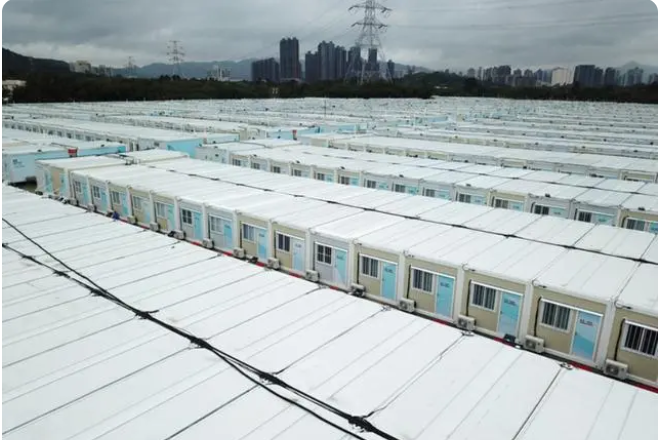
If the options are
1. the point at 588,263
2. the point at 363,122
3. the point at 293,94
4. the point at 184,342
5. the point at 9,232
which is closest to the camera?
the point at 184,342

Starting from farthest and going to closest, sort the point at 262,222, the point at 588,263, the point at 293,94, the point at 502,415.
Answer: the point at 293,94, the point at 262,222, the point at 588,263, the point at 502,415

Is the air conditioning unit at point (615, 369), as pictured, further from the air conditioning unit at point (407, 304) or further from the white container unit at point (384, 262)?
the white container unit at point (384, 262)

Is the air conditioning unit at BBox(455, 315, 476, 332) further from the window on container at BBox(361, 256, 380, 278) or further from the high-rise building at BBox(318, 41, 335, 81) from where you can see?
the high-rise building at BBox(318, 41, 335, 81)

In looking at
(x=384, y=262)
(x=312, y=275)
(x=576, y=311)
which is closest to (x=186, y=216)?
(x=312, y=275)

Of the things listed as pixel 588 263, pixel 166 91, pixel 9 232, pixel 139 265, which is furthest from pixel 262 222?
pixel 166 91

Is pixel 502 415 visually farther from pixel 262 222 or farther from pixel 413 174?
pixel 413 174

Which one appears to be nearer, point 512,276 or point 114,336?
point 114,336

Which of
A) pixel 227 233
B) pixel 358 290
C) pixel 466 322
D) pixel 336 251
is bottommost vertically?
pixel 466 322

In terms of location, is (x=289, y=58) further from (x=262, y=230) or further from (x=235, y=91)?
(x=262, y=230)
